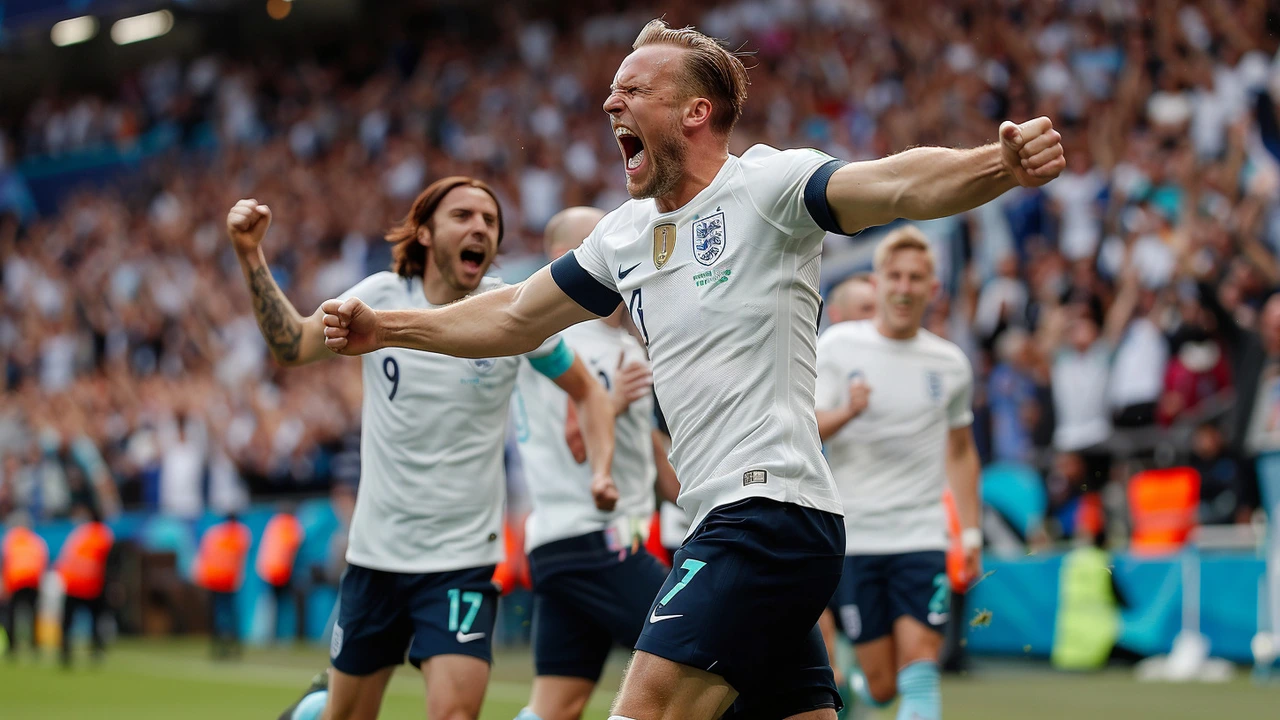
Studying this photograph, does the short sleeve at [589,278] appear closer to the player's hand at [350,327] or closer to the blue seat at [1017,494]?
the player's hand at [350,327]

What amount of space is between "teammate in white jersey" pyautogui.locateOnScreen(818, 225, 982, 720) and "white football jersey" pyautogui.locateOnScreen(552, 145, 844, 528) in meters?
3.24

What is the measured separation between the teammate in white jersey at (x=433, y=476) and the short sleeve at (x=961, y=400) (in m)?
2.32

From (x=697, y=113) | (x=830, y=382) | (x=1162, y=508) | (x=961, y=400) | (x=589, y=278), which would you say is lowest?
(x=1162, y=508)

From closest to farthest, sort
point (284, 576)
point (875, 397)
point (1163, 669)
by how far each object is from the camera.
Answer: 1. point (875, 397)
2. point (1163, 669)
3. point (284, 576)

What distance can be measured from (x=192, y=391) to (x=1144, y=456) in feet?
48.6

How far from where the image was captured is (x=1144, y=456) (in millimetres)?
12812

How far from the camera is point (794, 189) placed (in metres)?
4.07

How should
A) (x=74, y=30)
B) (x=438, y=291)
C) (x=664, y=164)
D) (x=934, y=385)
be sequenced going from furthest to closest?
(x=74, y=30), (x=934, y=385), (x=438, y=291), (x=664, y=164)

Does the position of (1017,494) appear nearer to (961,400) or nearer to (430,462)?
(961,400)

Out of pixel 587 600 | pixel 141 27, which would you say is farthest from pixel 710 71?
pixel 141 27

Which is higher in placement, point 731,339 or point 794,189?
point 794,189

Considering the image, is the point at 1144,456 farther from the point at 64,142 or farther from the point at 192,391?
the point at 64,142

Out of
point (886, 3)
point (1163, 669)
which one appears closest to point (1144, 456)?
point (1163, 669)

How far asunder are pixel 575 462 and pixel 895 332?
1.99 metres
